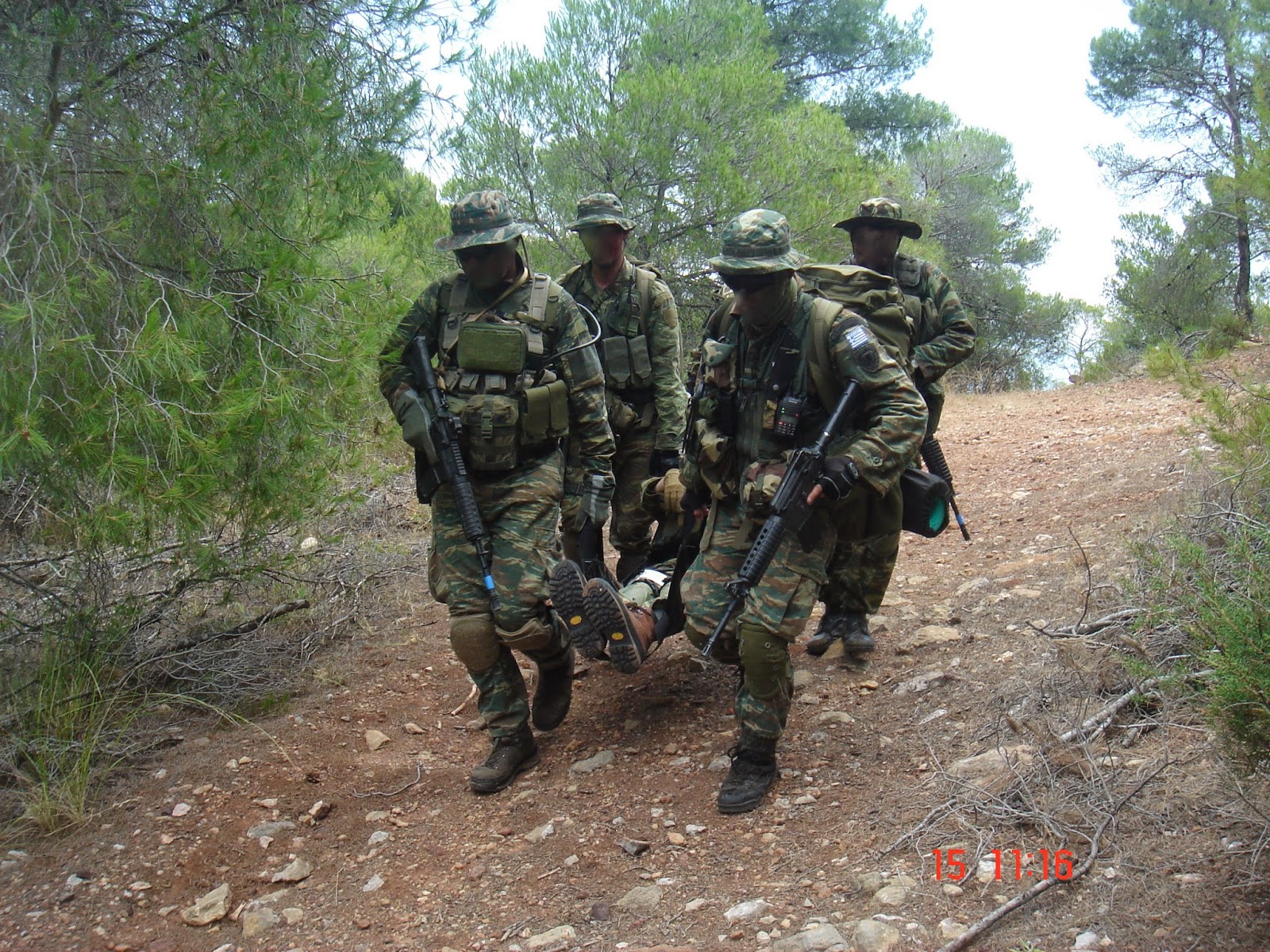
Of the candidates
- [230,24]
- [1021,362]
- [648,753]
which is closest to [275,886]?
[648,753]

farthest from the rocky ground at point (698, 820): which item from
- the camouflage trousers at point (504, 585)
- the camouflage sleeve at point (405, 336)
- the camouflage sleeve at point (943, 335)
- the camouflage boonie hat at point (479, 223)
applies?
the camouflage boonie hat at point (479, 223)

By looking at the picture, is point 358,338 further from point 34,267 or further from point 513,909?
point 513,909

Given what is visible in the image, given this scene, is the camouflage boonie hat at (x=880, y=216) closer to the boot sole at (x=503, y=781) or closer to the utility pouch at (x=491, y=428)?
the utility pouch at (x=491, y=428)

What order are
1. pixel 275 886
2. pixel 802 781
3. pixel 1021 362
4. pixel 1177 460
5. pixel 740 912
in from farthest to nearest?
pixel 1021 362, pixel 1177 460, pixel 802 781, pixel 275 886, pixel 740 912

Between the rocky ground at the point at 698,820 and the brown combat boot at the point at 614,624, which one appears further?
the brown combat boot at the point at 614,624

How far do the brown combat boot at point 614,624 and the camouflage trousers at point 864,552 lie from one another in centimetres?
86

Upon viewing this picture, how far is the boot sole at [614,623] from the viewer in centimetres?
380

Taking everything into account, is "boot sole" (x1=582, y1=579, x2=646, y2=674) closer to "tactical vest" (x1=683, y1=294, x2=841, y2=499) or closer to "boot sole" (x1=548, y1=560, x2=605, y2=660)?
"boot sole" (x1=548, y1=560, x2=605, y2=660)

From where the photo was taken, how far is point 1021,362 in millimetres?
21734

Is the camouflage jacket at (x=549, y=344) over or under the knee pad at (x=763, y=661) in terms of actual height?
over

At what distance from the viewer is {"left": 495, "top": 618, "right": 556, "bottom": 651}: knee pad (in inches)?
158

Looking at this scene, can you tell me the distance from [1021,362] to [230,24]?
20.1 m

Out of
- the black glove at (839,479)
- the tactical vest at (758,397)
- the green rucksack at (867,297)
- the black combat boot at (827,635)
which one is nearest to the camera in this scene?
the black glove at (839,479)

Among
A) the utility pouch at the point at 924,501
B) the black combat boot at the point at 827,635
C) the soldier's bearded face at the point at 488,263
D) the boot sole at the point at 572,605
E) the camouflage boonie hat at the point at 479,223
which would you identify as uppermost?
the camouflage boonie hat at the point at 479,223
